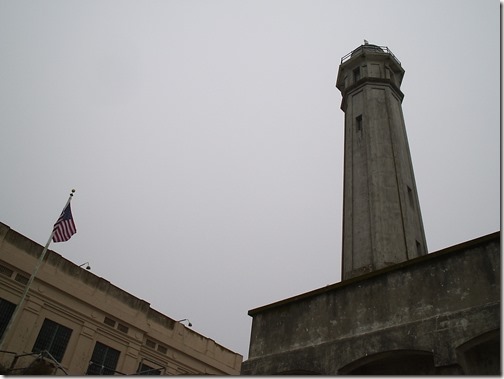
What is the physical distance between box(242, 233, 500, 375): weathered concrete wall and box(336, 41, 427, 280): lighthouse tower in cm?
375

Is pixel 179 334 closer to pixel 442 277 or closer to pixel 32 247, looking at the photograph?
pixel 32 247

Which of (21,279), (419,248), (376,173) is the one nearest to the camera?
(419,248)

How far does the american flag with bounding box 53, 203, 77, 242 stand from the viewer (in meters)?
19.8

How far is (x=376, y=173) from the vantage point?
18.1 meters

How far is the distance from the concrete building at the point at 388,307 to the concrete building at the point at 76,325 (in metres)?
11.6

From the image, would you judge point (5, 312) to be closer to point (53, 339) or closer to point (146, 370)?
point (53, 339)

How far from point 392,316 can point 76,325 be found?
16.5m

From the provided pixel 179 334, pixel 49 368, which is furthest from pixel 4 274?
pixel 179 334

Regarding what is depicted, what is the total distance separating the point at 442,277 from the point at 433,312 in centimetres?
85

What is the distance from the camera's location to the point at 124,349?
23.6 m

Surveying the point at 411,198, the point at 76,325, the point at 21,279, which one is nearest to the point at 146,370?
the point at 76,325

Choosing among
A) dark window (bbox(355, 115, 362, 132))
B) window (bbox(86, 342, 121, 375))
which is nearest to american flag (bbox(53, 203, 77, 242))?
window (bbox(86, 342, 121, 375))

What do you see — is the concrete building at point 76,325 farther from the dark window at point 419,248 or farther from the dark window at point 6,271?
the dark window at point 419,248

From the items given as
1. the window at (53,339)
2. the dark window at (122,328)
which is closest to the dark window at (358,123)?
the dark window at (122,328)
